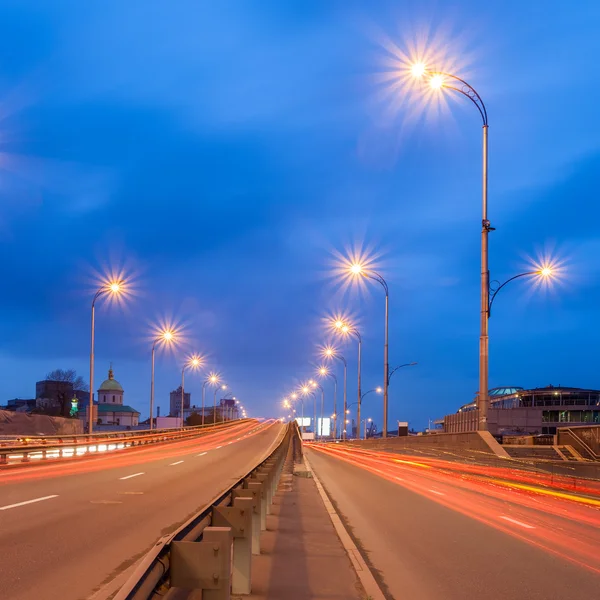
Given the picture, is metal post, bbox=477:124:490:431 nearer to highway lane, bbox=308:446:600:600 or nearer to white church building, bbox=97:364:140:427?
highway lane, bbox=308:446:600:600

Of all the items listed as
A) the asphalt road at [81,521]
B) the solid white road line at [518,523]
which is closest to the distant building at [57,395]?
the asphalt road at [81,521]

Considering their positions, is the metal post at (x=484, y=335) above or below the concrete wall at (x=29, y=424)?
above

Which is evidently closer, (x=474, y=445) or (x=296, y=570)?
(x=296, y=570)

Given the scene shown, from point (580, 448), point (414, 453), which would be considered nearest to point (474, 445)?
point (580, 448)

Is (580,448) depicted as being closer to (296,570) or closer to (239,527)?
(296,570)

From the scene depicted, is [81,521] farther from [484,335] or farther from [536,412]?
[536,412]

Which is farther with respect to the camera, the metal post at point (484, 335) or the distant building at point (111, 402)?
the distant building at point (111, 402)

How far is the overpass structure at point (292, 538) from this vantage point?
726 cm

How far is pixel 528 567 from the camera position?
10.1 metres

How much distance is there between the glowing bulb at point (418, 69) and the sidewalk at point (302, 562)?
1350 cm

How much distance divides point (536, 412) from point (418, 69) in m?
68.3

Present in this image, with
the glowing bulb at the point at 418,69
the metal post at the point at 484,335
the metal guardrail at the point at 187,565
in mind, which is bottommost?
the metal guardrail at the point at 187,565

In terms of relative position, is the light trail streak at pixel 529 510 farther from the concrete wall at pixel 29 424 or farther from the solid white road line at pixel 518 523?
the concrete wall at pixel 29 424

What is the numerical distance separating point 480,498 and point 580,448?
13824 millimetres
